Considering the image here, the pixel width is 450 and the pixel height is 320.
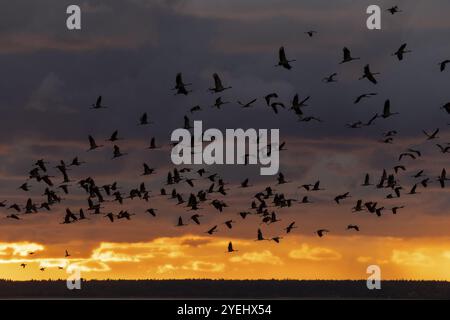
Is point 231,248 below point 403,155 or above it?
below

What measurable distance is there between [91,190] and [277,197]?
59.7 ft

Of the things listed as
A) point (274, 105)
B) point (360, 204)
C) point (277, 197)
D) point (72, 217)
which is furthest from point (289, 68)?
point (72, 217)

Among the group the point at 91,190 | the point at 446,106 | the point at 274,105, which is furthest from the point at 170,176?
the point at 446,106

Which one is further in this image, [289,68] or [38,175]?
[38,175]

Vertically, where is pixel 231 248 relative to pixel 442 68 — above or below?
below

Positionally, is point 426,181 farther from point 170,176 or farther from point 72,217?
point 72,217

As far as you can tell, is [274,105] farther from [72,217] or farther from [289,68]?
[72,217]

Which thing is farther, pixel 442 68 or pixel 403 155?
pixel 403 155
